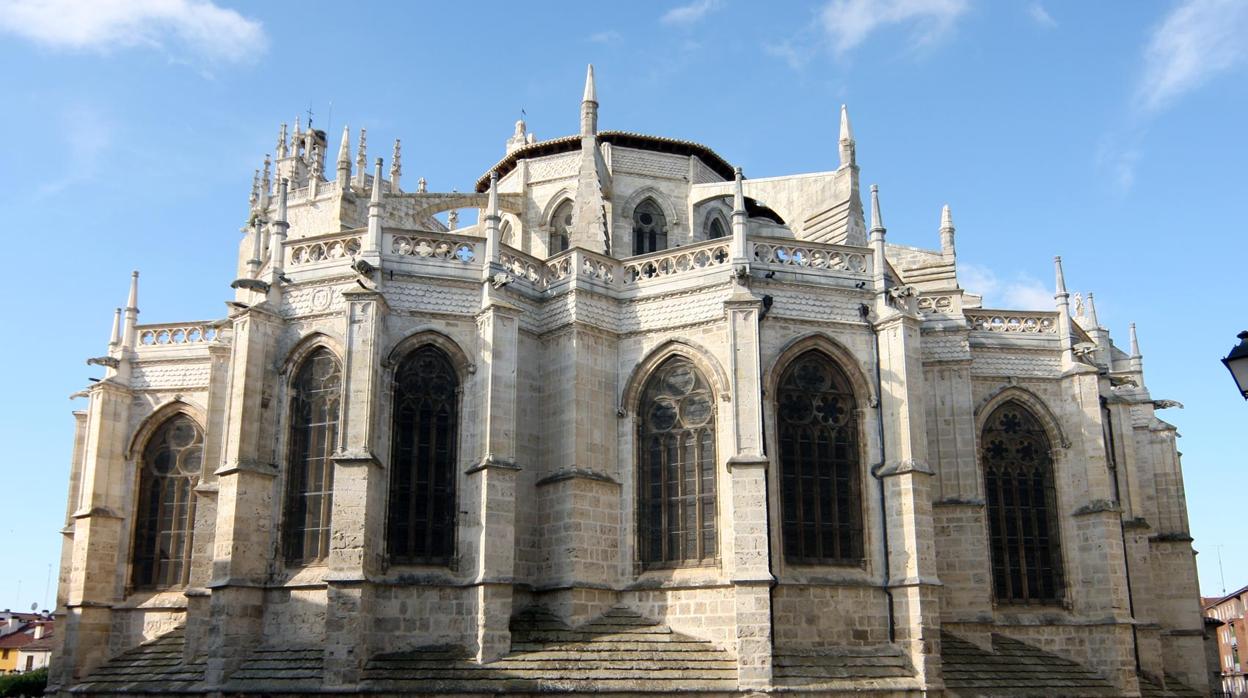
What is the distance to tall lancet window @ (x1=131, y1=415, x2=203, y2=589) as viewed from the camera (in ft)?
81.4

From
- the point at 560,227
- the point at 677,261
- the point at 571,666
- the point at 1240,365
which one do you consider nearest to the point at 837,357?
the point at 677,261

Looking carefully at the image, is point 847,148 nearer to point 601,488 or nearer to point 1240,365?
point 601,488

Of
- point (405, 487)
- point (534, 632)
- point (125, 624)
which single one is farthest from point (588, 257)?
point (125, 624)

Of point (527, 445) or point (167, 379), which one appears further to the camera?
point (167, 379)

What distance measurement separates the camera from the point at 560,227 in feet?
99.6

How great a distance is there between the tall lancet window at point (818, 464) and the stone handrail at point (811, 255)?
1871 millimetres

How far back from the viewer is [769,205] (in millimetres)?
28969

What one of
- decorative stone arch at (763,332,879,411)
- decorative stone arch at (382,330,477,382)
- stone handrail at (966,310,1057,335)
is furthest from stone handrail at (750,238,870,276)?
decorative stone arch at (382,330,477,382)

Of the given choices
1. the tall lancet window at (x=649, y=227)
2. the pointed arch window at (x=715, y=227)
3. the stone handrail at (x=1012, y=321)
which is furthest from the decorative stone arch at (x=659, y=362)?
the pointed arch window at (x=715, y=227)

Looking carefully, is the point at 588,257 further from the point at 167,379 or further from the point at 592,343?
the point at 167,379

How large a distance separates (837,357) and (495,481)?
23.0ft

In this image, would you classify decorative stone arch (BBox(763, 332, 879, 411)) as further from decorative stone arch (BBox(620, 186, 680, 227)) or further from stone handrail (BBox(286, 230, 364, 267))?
decorative stone arch (BBox(620, 186, 680, 227))

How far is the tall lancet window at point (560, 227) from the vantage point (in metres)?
30.2

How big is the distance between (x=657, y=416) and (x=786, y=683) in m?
5.58
